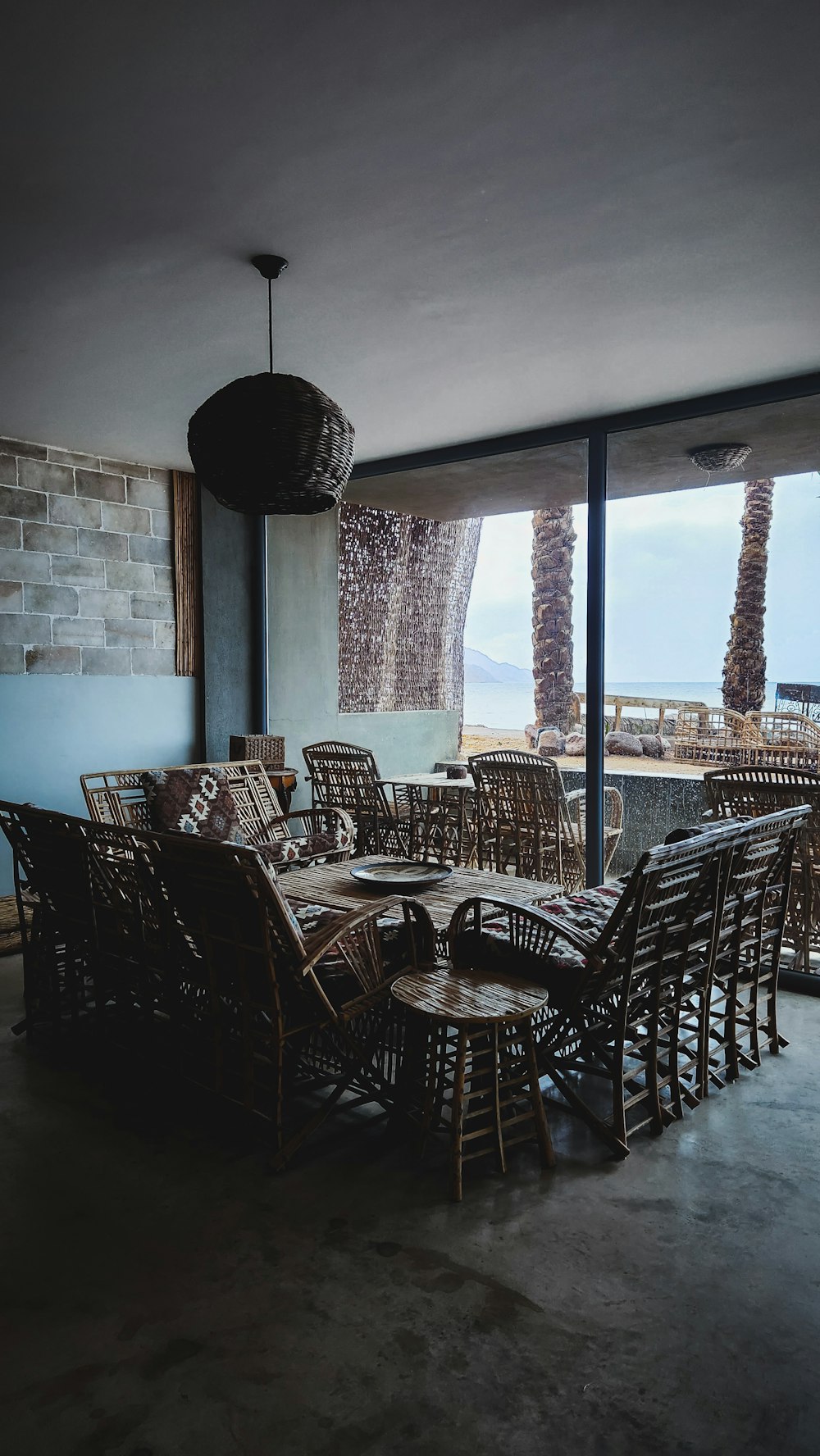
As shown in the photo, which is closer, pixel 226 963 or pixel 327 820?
pixel 226 963

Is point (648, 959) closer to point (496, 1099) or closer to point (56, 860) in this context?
point (496, 1099)

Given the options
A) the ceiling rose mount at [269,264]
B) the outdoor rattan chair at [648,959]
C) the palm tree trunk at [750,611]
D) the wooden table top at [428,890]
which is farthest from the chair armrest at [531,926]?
the ceiling rose mount at [269,264]

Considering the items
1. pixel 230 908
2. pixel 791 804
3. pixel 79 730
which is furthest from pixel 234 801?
pixel 791 804

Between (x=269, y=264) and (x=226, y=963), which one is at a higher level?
(x=269, y=264)

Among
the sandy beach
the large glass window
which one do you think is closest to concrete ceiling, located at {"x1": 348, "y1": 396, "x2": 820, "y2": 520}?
the large glass window

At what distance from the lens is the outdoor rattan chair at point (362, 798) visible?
15.1 ft

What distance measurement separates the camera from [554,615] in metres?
5.43

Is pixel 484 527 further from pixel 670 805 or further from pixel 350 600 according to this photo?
pixel 670 805

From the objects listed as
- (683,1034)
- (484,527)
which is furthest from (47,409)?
(683,1034)

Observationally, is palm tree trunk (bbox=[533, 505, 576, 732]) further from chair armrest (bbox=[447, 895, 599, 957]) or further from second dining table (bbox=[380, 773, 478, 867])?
chair armrest (bbox=[447, 895, 599, 957])

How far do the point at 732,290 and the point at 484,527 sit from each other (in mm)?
2759

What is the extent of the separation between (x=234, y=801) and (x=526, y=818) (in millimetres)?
1479

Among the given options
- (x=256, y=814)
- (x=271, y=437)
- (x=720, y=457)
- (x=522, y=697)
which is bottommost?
(x=256, y=814)

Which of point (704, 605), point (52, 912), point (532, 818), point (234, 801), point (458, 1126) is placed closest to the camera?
point (458, 1126)
